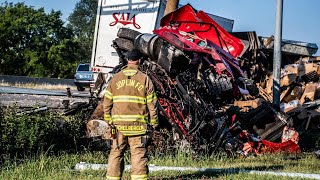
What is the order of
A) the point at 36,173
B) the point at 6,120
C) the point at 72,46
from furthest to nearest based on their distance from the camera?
the point at 72,46, the point at 6,120, the point at 36,173

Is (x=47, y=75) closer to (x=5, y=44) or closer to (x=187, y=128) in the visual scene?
(x=5, y=44)

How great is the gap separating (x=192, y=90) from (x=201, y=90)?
27cm

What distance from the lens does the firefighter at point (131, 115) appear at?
7.19 m

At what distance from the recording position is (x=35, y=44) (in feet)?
184

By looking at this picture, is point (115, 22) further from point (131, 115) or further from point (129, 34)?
point (131, 115)

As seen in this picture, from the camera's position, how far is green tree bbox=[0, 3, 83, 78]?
176 feet

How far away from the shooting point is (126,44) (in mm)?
12000

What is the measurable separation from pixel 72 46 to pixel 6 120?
51439 mm

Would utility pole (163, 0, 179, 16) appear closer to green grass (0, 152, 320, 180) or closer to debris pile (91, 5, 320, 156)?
debris pile (91, 5, 320, 156)

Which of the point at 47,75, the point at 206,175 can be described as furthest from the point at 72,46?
the point at 206,175

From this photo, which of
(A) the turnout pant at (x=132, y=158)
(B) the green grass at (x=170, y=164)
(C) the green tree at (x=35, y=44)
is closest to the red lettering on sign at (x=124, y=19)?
(B) the green grass at (x=170, y=164)

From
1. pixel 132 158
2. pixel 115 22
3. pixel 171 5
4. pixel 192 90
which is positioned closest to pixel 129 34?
pixel 192 90

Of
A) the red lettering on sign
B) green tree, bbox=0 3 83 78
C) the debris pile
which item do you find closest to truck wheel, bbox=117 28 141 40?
the debris pile

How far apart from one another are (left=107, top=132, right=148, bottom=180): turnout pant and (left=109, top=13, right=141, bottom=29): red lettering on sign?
30.2 ft
